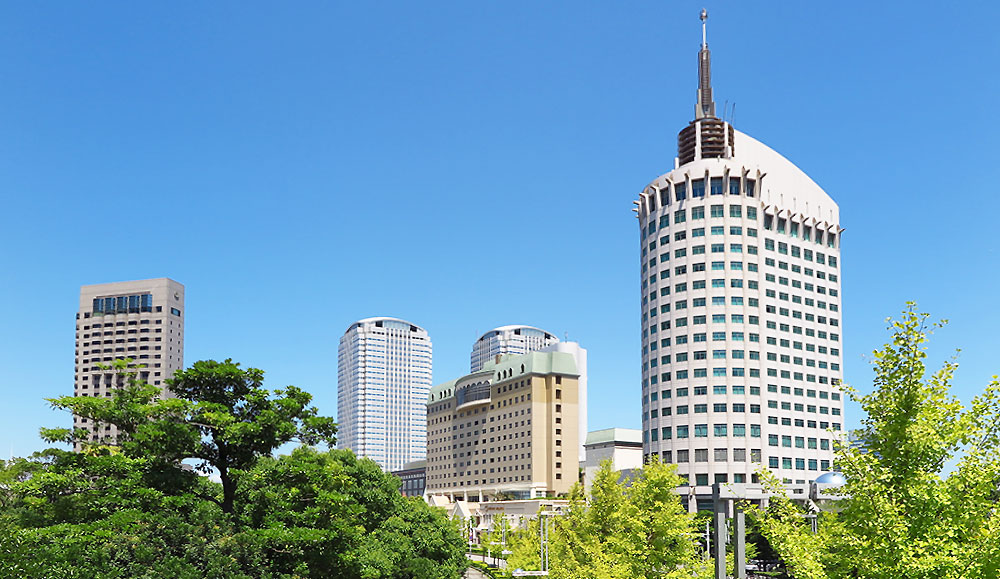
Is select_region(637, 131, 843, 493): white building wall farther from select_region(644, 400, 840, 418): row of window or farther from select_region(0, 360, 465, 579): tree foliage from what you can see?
select_region(0, 360, 465, 579): tree foliage

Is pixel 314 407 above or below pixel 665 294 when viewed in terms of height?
below

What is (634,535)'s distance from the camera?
5134 centimetres

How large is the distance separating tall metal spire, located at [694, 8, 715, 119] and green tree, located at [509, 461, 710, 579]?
332ft

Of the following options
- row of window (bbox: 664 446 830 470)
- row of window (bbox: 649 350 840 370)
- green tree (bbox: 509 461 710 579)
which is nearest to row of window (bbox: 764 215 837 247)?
row of window (bbox: 649 350 840 370)

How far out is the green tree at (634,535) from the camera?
1928 inches

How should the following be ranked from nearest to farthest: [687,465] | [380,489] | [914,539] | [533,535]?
[914,539], [380,489], [533,535], [687,465]

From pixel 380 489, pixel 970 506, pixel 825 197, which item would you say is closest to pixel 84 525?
pixel 380 489

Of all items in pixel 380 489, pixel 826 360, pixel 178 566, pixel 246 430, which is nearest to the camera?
pixel 178 566

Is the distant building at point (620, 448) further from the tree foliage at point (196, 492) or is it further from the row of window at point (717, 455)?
the tree foliage at point (196, 492)

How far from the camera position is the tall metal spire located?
14938cm

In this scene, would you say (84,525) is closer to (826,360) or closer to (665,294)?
(665,294)

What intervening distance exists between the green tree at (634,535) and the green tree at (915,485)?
24657mm

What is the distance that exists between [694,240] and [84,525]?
109 m

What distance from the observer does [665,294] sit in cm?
13550
